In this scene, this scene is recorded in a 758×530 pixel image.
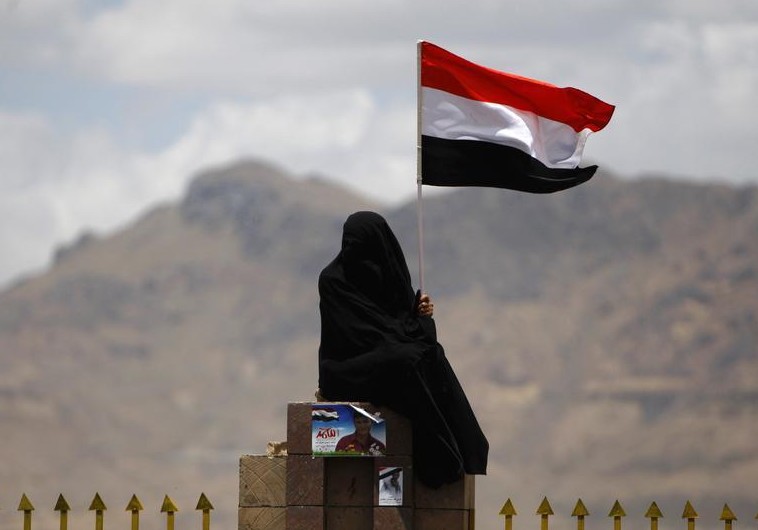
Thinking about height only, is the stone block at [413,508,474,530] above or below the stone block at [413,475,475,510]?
below

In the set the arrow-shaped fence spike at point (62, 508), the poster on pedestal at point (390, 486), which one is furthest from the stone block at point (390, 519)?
the arrow-shaped fence spike at point (62, 508)

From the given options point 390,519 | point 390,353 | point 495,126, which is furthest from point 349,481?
point 495,126

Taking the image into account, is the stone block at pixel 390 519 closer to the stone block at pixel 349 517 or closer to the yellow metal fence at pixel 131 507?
the stone block at pixel 349 517

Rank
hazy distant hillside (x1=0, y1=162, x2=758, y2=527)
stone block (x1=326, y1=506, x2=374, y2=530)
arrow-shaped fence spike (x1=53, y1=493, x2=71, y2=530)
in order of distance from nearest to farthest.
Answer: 1. stone block (x1=326, y1=506, x2=374, y2=530)
2. arrow-shaped fence spike (x1=53, y1=493, x2=71, y2=530)
3. hazy distant hillside (x1=0, y1=162, x2=758, y2=527)

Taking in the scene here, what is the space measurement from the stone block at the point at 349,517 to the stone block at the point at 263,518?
26 cm

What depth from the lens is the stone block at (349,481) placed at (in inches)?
423

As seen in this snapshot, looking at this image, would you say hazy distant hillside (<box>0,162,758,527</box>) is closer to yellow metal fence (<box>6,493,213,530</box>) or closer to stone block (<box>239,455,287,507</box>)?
yellow metal fence (<box>6,493,213,530</box>)

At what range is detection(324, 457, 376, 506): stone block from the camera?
35.2 feet

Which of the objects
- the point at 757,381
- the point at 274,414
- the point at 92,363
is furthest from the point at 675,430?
the point at 92,363

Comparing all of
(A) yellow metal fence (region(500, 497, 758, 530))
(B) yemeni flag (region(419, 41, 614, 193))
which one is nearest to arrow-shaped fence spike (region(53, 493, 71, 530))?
(A) yellow metal fence (region(500, 497, 758, 530))

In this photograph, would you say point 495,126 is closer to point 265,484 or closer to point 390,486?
point 390,486

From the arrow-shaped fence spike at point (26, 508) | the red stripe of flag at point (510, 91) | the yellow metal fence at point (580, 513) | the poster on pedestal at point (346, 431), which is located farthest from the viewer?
the red stripe of flag at point (510, 91)

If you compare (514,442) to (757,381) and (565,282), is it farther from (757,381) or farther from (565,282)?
(565,282)

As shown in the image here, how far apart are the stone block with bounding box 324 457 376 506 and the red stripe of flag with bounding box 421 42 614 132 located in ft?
7.74
